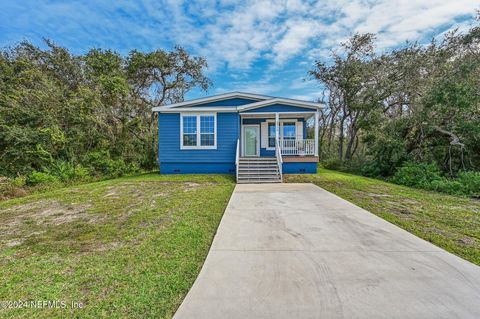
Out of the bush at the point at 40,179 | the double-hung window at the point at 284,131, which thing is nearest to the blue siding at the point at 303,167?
the double-hung window at the point at 284,131

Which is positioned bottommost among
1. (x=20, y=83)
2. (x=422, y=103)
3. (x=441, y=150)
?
(x=441, y=150)

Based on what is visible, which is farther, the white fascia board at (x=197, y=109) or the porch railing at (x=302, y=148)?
the porch railing at (x=302, y=148)

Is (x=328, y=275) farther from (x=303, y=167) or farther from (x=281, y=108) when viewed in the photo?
(x=281, y=108)

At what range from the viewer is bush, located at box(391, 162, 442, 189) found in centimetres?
838

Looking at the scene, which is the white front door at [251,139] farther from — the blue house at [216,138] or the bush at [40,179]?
the bush at [40,179]

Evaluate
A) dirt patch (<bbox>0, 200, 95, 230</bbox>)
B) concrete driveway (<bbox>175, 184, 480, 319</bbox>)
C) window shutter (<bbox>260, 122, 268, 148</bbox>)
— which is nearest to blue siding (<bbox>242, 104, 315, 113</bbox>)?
window shutter (<bbox>260, 122, 268, 148</bbox>)

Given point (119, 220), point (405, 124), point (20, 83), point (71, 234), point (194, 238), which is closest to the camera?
point (194, 238)

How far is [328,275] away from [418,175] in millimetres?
9243

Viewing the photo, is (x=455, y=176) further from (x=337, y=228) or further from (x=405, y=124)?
(x=337, y=228)

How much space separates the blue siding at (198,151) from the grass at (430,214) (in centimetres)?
507

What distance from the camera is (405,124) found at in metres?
10.9

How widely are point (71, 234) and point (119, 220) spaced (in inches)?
31.2

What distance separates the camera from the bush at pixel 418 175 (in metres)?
8.38

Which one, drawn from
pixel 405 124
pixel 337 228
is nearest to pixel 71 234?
pixel 337 228
